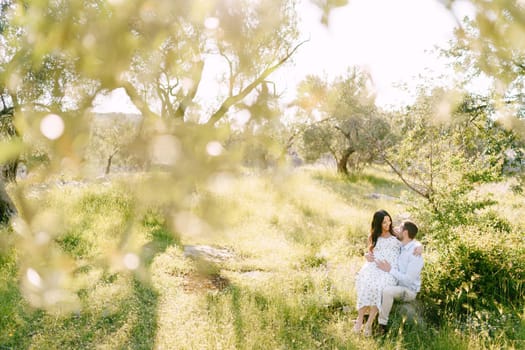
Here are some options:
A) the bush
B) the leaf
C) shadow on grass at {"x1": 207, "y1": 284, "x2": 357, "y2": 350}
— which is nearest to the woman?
shadow on grass at {"x1": 207, "y1": 284, "x2": 357, "y2": 350}

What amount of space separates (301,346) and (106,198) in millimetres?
5941

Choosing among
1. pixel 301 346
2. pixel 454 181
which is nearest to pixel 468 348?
pixel 301 346

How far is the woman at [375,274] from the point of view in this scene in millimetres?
5137

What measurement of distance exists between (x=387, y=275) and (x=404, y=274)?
0.91ft

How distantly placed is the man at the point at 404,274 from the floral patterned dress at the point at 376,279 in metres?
0.07

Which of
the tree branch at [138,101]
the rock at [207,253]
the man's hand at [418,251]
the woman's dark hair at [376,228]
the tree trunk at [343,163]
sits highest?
the tree trunk at [343,163]

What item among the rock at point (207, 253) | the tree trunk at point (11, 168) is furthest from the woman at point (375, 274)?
the tree trunk at point (11, 168)

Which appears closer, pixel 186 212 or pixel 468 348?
pixel 186 212

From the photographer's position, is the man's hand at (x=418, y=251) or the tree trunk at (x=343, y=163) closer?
the man's hand at (x=418, y=251)

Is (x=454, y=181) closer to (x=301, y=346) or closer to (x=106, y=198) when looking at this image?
(x=301, y=346)

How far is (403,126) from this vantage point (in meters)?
7.77

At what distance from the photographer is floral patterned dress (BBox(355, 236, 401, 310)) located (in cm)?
517

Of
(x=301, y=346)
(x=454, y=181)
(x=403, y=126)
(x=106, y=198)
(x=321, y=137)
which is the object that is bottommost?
(x=301, y=346)

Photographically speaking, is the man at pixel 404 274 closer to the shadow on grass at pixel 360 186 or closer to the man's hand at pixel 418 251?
the man's hand at pixel 418 251
